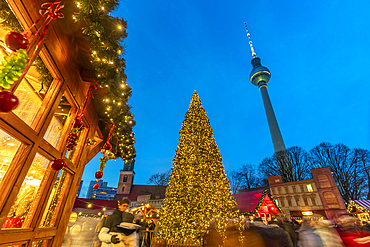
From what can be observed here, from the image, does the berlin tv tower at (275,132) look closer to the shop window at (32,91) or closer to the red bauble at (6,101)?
the shop window at (32,91)

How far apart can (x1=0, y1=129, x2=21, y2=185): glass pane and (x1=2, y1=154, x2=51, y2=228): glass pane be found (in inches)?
15.7

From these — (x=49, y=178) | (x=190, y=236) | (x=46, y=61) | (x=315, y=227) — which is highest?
(x=46, y=61)

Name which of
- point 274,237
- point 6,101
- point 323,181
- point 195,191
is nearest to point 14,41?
point 6,101

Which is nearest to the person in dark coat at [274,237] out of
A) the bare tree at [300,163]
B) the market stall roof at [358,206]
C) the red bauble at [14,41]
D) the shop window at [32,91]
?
the shop window at [32,91]

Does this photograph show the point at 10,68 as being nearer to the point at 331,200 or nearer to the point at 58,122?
the point at 58,122

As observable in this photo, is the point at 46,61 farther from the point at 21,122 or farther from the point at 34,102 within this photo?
the point at 21,122

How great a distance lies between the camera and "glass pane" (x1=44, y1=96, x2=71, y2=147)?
3.20 meters

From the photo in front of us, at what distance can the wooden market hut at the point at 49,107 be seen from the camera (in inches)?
88.9

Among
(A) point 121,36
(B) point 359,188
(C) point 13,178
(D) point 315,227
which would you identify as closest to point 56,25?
(A) point 121,36

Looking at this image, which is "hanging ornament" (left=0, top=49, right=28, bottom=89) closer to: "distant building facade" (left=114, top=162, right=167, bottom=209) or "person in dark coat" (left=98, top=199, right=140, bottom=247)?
"person in dark coat" (left=98, top=199, right=140, bottom=247)

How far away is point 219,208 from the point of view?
30.6ft

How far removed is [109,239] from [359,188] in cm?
3953

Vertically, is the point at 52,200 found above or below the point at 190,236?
above

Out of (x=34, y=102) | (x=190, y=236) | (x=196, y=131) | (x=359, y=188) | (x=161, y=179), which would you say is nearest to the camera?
(x=34, y=102)
